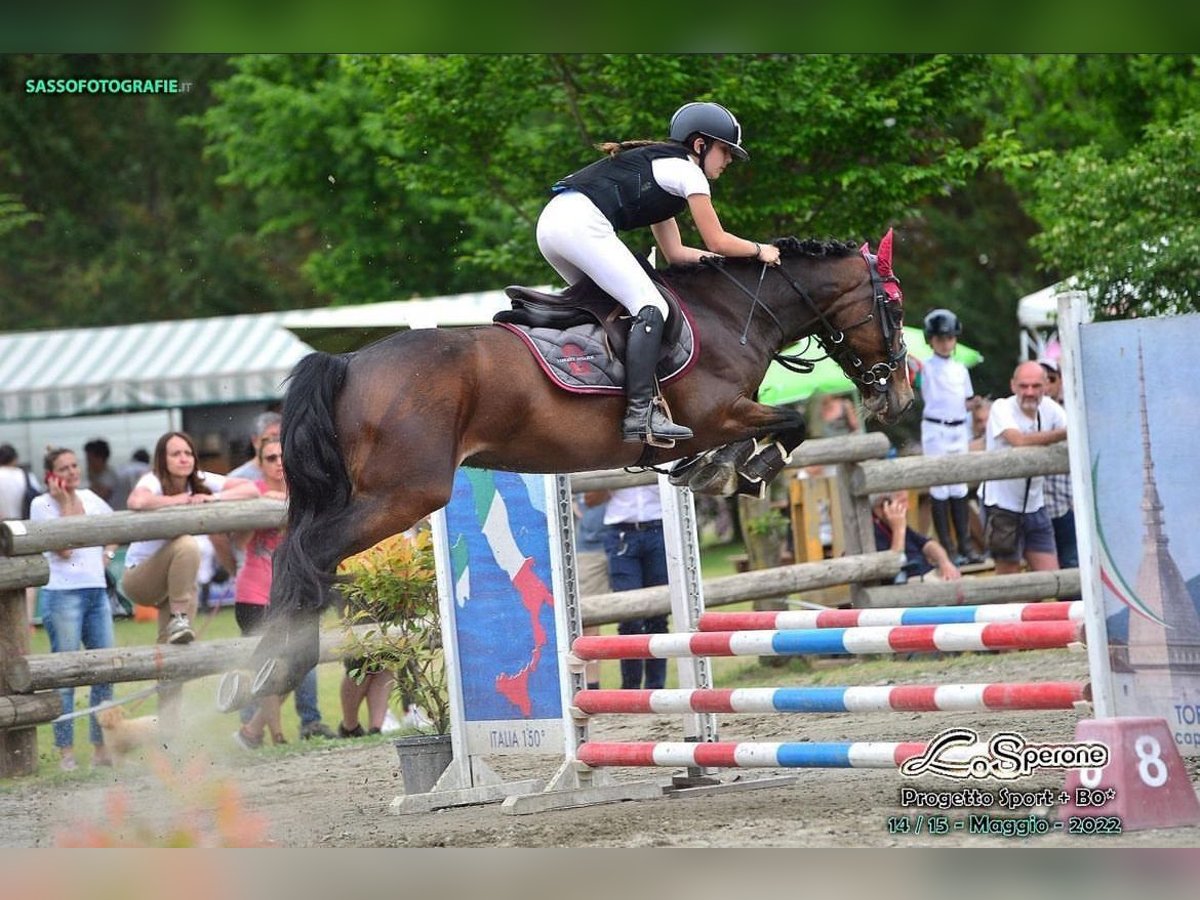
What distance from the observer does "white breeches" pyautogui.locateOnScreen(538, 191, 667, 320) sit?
19.2ft

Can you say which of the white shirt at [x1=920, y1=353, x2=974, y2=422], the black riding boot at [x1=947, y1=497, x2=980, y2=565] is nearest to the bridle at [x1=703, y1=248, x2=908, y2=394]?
the white shirt at [x1=920, y1=353, x2=974, y2=422]

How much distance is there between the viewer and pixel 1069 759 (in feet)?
15.9

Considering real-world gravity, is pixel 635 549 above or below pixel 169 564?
below

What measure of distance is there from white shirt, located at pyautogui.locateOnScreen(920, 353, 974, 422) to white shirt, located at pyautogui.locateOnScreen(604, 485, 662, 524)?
102 inches

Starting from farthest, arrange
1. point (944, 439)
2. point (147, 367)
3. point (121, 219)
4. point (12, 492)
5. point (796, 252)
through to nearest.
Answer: point (121, 219)
point (147, 367)
point (12, 492)
point (944, 439)
point (796, 252)

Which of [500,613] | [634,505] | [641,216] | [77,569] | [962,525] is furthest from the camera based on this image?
[962,525]

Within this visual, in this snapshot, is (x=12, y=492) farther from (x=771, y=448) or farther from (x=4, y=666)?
(x=771, y=448)

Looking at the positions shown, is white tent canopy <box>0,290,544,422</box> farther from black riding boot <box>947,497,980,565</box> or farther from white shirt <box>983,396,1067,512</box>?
white shirt <box>983,396,1067,512</box>

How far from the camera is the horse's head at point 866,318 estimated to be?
6426 millimetres

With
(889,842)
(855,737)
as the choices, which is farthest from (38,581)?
(889,842)

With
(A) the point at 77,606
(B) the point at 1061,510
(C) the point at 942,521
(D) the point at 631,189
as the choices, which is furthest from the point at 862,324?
(C) the point at 942,521

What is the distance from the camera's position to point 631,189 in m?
5.95

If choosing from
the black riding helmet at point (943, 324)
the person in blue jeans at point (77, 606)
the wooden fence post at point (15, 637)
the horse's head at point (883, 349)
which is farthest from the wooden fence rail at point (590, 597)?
the horse's head at point (883, 349)

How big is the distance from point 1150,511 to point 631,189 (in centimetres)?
221
